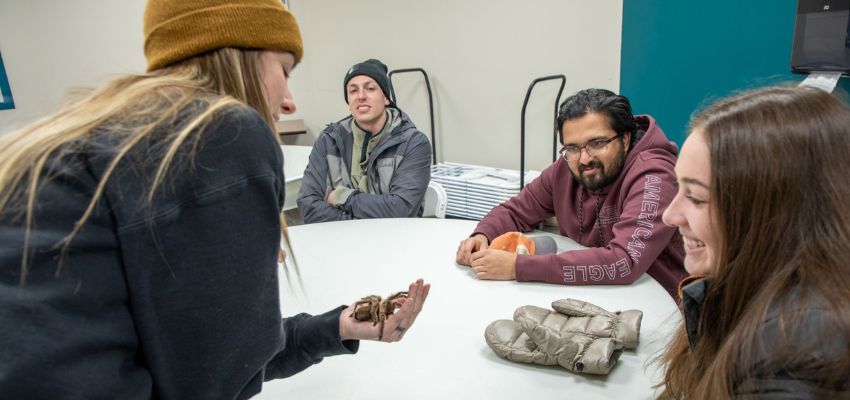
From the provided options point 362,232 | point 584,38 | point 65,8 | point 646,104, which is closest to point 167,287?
point 362,232

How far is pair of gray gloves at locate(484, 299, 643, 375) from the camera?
3.48 ft

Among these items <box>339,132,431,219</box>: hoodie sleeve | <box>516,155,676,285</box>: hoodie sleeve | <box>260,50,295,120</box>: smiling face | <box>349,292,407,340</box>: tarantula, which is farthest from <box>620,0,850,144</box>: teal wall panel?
<box>260,50,295,120</box>: smiling face

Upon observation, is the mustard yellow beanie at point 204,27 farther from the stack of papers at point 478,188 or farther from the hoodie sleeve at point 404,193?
the stack of papers at point 478,188

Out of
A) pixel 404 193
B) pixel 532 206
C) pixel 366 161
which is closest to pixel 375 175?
pixel 366 161

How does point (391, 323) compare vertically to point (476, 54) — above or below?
below

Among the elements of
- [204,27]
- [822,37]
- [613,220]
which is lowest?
[613,220]

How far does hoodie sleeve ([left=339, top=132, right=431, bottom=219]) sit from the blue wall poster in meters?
2.77

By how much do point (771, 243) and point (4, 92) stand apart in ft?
14.6

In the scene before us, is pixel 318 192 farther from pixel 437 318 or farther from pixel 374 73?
pixel 437 318

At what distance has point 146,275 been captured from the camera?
2.05 ft

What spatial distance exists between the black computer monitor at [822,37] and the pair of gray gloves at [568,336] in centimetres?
145

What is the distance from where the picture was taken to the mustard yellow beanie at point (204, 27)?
2.52 ft

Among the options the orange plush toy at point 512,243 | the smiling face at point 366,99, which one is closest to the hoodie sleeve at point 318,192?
the smiling face at point 366,99

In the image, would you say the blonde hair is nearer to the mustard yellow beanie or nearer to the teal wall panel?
the mustard yellow beanie
